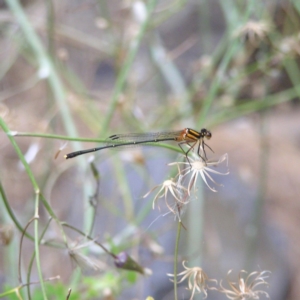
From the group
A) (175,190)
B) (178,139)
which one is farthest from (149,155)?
(175,190)

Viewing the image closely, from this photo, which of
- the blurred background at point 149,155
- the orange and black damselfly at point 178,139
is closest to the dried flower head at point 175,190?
the orange and black damselfly at point 178,139

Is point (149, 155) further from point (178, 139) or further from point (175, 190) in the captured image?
point (175, 190)

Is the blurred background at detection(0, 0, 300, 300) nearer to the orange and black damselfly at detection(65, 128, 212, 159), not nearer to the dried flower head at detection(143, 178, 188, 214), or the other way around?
the orange and black damselfly at detection(65, 128, 212, 159)

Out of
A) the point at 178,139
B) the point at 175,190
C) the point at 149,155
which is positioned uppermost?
the point at 149,155

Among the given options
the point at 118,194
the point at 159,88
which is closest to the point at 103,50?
the point at 159,88

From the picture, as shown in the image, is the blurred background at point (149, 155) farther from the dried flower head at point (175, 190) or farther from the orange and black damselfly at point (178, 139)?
the dried flower head at point (175, 190)

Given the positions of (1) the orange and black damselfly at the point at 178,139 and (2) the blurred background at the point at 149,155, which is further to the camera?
(2) the blurred background at the point at 149,155

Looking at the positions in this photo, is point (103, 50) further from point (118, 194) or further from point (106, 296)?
point (106, 296)

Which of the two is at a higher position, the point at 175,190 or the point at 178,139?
the point at 178,139

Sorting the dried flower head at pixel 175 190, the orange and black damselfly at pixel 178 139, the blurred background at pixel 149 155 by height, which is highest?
the blurred background at pixel 149 155

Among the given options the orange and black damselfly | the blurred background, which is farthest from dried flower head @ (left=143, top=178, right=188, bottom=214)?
the blurred background
